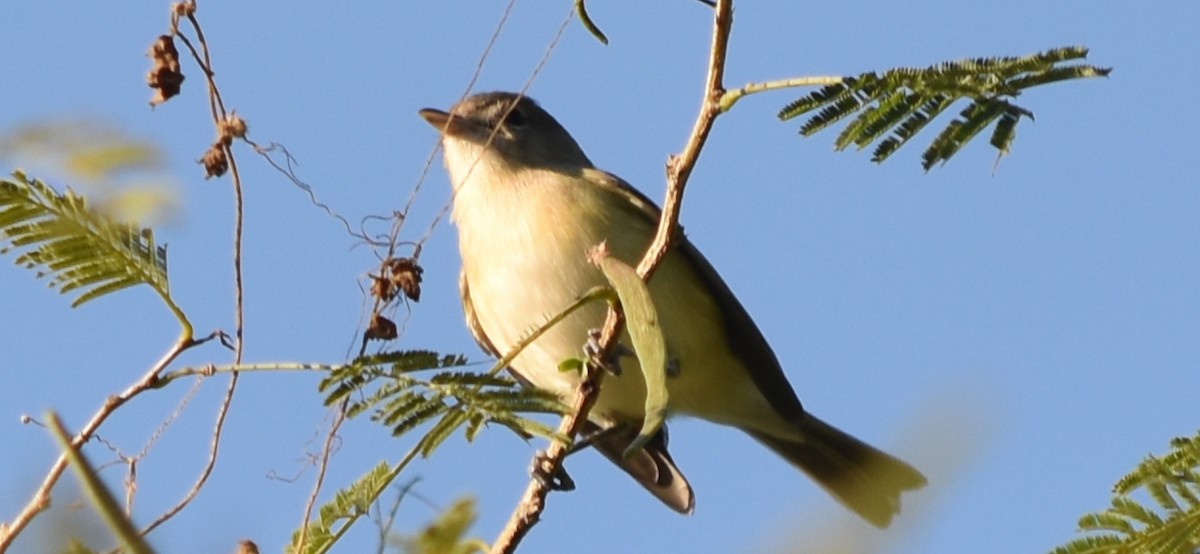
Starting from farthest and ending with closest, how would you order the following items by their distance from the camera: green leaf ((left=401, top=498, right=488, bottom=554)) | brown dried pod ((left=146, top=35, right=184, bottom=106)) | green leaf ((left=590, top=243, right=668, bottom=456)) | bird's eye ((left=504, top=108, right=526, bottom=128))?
bird's eye ((left=504, top=108, right=526, bottom=128)) → brown dried pod ((left=146, top=35, right=184, bottom=106)) → green leaf ((left=590, top=243, right=668, bottom=456)) → green leaf ((left=401, top=498, right=488, bottom=554))

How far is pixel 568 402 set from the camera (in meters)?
2.33

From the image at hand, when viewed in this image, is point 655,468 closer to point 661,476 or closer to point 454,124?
point 661,476

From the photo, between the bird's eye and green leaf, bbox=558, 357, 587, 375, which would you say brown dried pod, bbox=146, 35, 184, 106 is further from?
the bird's eye

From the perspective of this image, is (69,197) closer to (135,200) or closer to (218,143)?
(218,143)

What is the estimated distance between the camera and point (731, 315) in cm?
559

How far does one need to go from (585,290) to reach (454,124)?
1.01m

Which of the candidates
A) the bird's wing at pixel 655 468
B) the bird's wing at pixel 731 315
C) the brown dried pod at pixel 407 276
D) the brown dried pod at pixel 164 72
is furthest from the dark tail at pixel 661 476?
the brown dried pod at pixel 164 72

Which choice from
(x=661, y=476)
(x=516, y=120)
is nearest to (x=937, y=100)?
(x=661, y=476)

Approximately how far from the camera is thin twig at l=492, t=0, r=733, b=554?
192 centimetres

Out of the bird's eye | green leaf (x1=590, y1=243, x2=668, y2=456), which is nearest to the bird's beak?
the bird's eye

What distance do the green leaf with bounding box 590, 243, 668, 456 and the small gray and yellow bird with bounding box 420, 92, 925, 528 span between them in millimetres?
2951

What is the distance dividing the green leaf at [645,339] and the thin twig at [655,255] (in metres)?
0.09

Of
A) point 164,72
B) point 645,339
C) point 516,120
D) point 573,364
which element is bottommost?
point 645,339

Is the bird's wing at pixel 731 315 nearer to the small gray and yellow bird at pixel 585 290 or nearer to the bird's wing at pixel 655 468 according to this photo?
the small gray and yellow bird at pixel 585 290
